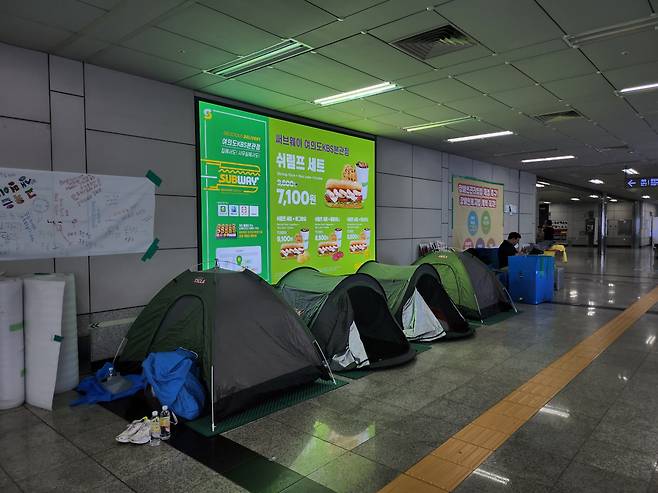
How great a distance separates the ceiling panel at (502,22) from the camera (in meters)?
3.32

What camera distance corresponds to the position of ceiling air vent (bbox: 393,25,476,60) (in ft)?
12.5

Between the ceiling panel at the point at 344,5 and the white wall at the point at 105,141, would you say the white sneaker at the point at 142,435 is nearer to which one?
the white wall at the point at 105,141

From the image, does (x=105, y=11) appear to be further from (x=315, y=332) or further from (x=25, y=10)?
(x=315, y=332)

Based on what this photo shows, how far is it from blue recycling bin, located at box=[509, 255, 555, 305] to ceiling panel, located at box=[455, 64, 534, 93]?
11.7ft

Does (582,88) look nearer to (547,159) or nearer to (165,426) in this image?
(165,426)

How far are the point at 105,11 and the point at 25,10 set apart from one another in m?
0.58

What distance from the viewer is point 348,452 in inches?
111

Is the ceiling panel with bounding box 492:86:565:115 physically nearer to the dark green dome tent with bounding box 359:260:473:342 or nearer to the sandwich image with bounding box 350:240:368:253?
the dark green dome tent with bounding box 359:260:473:342

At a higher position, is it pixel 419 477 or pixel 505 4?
pixel 505 4

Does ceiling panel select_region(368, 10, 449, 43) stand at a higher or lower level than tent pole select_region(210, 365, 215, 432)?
higher

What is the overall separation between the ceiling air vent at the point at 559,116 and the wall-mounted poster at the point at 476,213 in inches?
128

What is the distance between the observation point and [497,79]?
4.98 metres

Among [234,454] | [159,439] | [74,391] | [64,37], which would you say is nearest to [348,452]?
[234,454]

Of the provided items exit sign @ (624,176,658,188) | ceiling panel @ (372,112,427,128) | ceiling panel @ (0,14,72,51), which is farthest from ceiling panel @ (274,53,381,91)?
exit sign @ (624,176,658,188)
